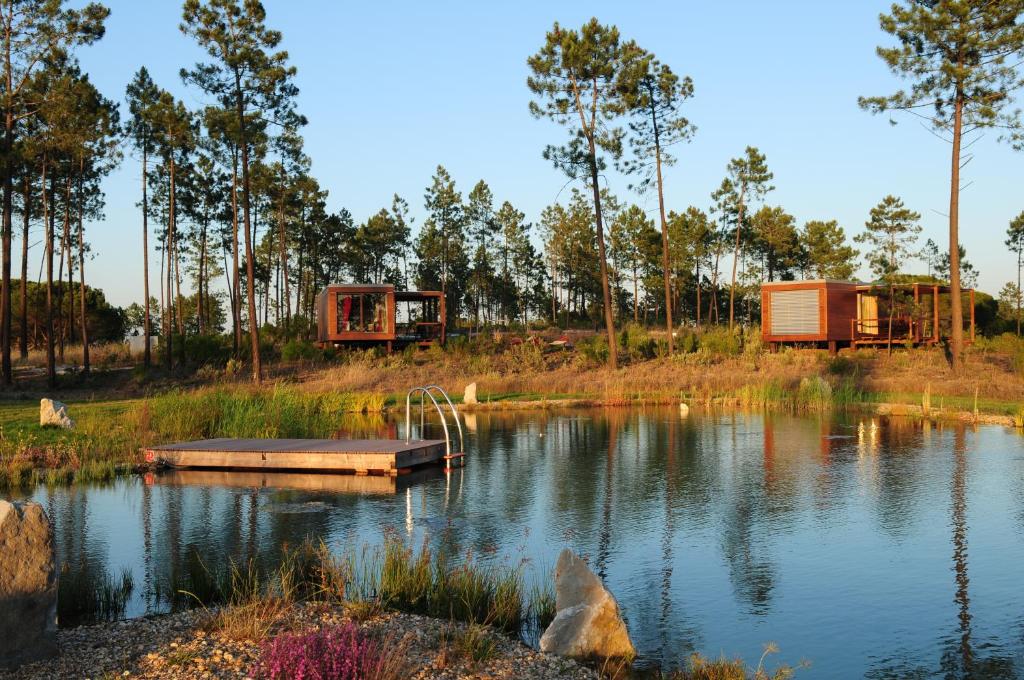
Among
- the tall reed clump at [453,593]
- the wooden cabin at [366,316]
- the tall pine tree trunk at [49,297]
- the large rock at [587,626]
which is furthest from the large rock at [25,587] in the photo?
the wooden cabin at [366,316]

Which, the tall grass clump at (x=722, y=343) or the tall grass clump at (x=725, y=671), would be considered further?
the tall grass clump at (x=722, y=343)

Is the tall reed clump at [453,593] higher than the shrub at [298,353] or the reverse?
the reverse

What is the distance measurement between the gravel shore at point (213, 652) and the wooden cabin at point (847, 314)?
1168 inches

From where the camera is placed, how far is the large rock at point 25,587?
5023 mm

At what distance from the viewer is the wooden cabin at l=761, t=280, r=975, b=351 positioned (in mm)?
33000

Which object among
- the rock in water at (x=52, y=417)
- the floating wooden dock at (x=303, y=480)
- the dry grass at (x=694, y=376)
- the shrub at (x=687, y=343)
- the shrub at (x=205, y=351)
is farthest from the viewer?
the shrub at (x=205, y=351)

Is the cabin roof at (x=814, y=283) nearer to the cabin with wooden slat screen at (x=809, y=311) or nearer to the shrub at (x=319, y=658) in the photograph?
the cabin with wooden slat screen at (x=809, y=311)

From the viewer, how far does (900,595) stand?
23.5 feet

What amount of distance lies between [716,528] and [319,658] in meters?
5.74

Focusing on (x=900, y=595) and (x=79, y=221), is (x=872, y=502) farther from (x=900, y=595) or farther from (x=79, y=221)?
(x=79, y=221)

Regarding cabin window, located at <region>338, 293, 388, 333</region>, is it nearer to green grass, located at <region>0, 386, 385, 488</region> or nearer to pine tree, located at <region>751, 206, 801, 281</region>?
green grass, located at <region>0, 386, 385, 488</region>

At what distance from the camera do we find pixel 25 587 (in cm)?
509

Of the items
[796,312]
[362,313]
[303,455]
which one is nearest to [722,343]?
[796,312]

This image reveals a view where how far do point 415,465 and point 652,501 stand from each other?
4.10 m
